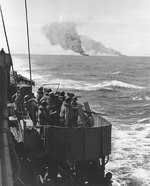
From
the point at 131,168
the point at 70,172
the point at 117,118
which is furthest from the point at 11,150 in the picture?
the point at 117,118

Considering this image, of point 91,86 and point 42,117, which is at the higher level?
point 42,117

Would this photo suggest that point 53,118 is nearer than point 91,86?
Yes

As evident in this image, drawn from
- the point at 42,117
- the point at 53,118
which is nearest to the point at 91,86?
the point at 53,118

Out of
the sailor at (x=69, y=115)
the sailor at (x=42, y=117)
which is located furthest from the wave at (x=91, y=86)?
the sailor at (x=42, y=117)

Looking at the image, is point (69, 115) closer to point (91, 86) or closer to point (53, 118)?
point (53, 118)

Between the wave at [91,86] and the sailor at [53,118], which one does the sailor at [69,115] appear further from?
the wave at [91,86]

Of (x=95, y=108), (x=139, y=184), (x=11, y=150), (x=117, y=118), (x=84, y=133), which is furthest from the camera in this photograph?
(x=95, y=108)

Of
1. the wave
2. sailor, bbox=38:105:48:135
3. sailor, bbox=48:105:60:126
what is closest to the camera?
sailor, bbox=38:105:48:135

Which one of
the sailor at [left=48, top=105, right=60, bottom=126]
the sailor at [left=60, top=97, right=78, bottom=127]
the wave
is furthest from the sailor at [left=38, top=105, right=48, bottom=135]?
the wave

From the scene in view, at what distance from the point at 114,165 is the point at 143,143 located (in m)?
3.98

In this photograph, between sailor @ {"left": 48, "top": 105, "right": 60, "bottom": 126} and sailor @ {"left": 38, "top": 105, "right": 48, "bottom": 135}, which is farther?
sailor @ {"left": 48, "top": 105, "right": 60, "bottom": 126}

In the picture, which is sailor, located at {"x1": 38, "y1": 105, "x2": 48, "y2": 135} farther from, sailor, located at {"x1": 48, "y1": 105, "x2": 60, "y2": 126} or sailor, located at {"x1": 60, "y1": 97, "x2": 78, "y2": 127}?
sailor, located at {"x1": 60, "y1": 97, "x2": 78, "y2": 127}

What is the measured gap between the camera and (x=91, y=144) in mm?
9531

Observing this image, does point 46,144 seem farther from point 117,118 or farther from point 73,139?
point 117,118
